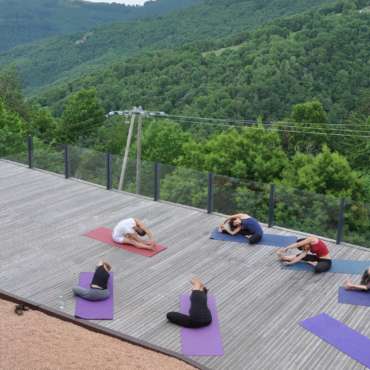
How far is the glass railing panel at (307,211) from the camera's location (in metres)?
13.2

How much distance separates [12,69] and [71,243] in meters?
68.8

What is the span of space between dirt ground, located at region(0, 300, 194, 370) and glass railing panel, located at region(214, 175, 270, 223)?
256 inches

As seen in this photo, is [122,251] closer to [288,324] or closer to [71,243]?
[71,243]

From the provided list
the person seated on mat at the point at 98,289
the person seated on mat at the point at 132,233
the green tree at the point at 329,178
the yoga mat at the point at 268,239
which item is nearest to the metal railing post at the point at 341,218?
the yoga mat at the point at 268,239

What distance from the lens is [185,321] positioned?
30.6 ft

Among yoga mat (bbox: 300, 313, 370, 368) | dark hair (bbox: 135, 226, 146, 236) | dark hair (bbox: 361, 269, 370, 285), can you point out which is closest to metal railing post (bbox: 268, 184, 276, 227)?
dark hair (bbox: 135, 226, 146, 236)

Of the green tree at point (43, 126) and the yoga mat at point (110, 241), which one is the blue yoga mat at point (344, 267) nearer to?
the yoga mat at point (110, 241)

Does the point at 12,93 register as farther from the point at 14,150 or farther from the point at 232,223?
the point at 232,223

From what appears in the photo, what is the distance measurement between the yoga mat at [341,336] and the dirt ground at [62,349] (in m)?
2.58

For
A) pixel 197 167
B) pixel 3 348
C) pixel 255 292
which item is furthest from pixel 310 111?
pixel 3 348

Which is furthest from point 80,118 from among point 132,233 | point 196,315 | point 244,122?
point 196,315

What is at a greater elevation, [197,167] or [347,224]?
[347,224]

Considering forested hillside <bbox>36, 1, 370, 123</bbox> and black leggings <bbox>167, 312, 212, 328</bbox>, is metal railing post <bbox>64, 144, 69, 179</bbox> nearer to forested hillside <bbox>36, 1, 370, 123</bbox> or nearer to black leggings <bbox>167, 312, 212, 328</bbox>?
black leggings <bbox>167, 312, 212, 328</bbox>

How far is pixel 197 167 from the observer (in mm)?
36188
